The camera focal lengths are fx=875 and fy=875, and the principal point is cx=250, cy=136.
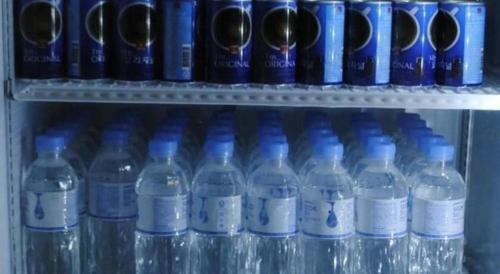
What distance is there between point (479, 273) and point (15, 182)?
1034 millimetres

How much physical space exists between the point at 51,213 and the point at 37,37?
12.9 inches

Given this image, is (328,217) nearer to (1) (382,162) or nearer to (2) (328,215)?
(2) (328,215)

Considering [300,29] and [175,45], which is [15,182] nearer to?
[175,45]

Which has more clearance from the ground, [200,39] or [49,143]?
[200,39]

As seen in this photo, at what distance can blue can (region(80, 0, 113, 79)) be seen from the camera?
1.59 meters

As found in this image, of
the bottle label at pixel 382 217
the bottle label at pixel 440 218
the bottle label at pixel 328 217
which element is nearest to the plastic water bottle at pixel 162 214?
the bottle label at pixel 328 217

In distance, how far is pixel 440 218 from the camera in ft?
5.40

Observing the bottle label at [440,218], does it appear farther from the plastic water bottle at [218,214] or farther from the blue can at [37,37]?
the blue can at [37,37]

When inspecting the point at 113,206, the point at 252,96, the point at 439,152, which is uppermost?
the point at 252,96

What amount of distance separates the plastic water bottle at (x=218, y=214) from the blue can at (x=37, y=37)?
340 mm

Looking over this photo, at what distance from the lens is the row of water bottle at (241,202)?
1643 millimetres

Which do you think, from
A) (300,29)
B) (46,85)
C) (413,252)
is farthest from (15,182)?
(413,252)

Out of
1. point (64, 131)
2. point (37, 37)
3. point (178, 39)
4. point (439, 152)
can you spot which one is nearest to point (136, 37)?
point (178, 39)

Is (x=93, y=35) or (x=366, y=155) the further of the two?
(x=366, y=155)
